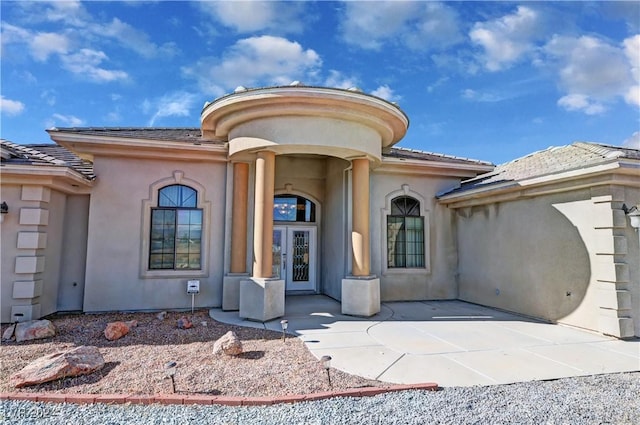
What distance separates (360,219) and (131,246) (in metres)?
6.11

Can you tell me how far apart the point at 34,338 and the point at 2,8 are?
22.0ft

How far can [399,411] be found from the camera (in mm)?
3889

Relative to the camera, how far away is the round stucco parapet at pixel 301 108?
796 cm

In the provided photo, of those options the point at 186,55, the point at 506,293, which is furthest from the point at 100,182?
the point at 506,293

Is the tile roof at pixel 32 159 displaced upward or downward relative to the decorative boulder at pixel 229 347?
upward

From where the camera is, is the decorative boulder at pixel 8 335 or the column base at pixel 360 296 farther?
the column base at pixel 360 296

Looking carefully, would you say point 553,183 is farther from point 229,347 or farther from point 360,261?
point 229,347

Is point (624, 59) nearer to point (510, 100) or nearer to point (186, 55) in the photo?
point (510, 100)

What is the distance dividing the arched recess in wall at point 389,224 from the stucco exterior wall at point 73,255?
837 centimetres

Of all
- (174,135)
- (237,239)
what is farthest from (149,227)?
(174,135)

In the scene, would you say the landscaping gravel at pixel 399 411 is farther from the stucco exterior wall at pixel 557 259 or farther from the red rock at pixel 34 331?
the stucco exterior wall at pixel 557 259

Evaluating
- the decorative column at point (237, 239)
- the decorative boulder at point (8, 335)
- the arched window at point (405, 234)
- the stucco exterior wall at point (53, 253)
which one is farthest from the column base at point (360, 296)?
the stucco exterior wall at point (53, 253)

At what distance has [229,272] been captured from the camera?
9.64 metres

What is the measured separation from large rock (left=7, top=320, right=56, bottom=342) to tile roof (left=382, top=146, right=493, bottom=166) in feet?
32.3
